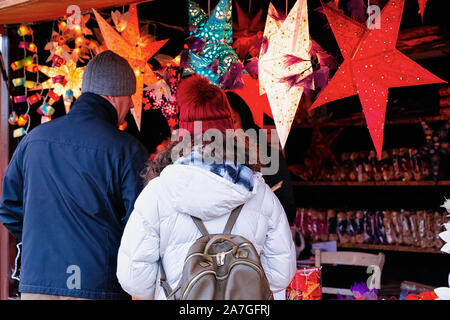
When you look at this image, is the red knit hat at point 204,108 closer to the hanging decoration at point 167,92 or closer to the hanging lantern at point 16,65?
the hanging decoration at point 167,92

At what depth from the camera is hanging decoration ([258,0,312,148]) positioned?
2439 mm

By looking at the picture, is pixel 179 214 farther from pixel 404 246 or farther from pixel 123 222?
pixel 404 246

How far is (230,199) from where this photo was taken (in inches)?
69.6

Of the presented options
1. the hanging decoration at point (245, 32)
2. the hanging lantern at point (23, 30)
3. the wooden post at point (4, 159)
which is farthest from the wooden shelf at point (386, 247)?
the hanging lantern at point (23, 30)

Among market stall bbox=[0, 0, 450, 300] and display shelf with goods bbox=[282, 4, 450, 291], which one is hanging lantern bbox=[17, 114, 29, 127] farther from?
display shelf with goods bbox=[282, 4, 450, 291]

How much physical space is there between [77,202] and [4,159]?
5.17 ft

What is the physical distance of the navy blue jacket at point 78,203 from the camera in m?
2.20

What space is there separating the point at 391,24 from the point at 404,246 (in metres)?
2.73

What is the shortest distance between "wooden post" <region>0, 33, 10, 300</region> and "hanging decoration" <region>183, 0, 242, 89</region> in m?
1.38

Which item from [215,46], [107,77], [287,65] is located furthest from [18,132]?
[287,65]

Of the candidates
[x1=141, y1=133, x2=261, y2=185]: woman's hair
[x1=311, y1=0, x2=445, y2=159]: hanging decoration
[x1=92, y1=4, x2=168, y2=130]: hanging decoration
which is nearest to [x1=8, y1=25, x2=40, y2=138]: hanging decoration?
[x1=92, y1=4, x2=168, y2=130]: hanging decoration

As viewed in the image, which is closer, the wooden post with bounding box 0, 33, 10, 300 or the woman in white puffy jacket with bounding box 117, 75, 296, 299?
the woman in white puffy jacket with bounding box 117, 75, 296, 299
